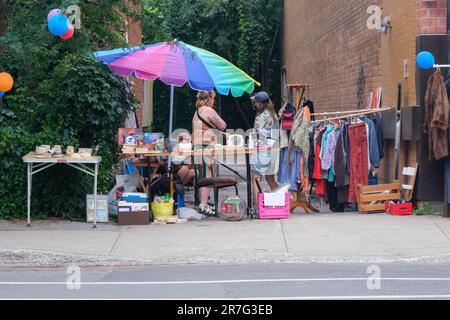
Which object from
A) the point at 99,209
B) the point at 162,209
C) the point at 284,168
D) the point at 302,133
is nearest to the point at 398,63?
the point at 302,133

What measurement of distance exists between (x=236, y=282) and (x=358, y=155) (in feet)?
17.8

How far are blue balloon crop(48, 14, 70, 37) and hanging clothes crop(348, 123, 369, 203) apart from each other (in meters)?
5.05

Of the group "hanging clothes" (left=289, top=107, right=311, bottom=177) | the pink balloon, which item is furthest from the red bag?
the pink balloon

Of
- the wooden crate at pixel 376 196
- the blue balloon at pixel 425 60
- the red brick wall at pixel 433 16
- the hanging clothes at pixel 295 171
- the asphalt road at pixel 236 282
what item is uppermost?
the red brick wall at pixel 433 16

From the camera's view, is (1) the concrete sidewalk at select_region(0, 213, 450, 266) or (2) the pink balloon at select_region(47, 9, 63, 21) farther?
(2) the pink balloon at select_region(47, 9, 63, 21)

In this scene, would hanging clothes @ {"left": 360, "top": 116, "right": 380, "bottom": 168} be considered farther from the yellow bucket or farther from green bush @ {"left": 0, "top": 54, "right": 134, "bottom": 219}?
green bush @ {"left": 0, "top": 54, "right": 134, "bottom": 219}

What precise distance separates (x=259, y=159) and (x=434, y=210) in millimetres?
2879

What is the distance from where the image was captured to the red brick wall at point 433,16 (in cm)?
1205

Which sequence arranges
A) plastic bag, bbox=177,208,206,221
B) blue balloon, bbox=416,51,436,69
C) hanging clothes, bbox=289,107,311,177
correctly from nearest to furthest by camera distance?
blue balloon, bbox=416,51,436,69
plastic bag, bbox=177,208,206,221
hanging clothes, bbox=289,107,311,177

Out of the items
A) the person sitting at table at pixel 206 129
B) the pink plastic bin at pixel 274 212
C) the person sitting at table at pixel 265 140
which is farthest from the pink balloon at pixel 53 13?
the pink plastic bin at pixel 274 212

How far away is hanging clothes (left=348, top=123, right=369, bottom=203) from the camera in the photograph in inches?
512

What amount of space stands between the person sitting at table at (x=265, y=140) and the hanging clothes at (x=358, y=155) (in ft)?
4.06

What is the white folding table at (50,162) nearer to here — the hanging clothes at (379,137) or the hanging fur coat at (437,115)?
the hanging clothes at (379,137)
